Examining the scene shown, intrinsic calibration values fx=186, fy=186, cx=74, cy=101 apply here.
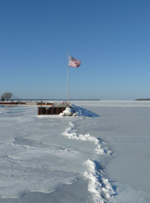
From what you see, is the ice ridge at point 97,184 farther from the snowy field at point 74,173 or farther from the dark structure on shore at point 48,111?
the dark structure on shore at point 48,111

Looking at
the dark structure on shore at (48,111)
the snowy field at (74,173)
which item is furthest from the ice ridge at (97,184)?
the dark structure on shore at (48,111)

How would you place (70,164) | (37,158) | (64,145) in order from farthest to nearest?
1. (64,145)
2. (37,158)
3. (70,164)

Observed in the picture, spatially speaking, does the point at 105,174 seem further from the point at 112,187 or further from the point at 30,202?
the point at 30,202

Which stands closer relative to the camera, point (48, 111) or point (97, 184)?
point (97, 184)

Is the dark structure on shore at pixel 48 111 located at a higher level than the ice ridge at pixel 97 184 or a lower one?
higher

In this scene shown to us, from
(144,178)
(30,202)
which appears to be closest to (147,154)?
(144,178)

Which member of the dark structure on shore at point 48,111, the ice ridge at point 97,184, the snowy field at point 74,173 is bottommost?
the snowy field at point 74,173

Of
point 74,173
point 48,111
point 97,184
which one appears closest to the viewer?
point 97,184

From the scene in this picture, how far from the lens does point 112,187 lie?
3.19 metres

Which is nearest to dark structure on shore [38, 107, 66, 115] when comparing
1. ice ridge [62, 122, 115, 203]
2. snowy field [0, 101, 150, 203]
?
snowy field [0, 101, 150, 203]

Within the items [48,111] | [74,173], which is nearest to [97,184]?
[74,173]

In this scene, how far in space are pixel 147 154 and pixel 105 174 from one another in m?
1.97

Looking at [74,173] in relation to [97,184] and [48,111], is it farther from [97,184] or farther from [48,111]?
[48,111]

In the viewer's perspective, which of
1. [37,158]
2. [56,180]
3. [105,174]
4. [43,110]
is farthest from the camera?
[43,110]
